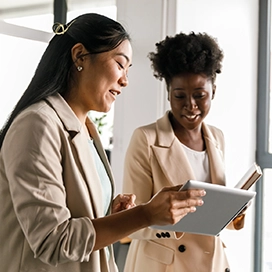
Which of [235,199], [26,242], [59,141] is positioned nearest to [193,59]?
[235,199]

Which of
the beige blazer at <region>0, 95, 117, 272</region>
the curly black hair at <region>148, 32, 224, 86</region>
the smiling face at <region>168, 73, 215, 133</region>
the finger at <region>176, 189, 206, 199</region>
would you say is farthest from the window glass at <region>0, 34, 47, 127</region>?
the finger at <region>176, 189, 206, 199</region>

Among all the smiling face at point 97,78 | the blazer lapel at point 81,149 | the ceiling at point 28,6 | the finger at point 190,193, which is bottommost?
the finger at point 190,193

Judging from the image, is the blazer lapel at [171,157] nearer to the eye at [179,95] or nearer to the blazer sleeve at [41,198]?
the eye at [179,95]

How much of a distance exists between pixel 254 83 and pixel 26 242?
7.37ft

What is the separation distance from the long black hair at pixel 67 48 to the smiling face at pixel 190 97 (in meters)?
0.67

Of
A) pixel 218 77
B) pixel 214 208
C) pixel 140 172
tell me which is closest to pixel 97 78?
pixel 214 208

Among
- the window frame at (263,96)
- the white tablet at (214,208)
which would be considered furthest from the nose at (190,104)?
the window frame at (263,96)

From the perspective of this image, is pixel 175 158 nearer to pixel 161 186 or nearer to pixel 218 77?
pixel 161 186

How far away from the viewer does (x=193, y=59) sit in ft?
6.56

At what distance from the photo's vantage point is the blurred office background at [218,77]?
2.46 m

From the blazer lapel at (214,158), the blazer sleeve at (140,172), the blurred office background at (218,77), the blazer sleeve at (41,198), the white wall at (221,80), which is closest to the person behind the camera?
the blazer sleeve at (41,198)

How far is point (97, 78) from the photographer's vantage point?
1.31 metres

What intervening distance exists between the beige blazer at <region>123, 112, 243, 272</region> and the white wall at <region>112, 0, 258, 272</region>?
0.60 metres

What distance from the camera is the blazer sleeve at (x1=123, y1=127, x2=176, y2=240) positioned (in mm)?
1913
